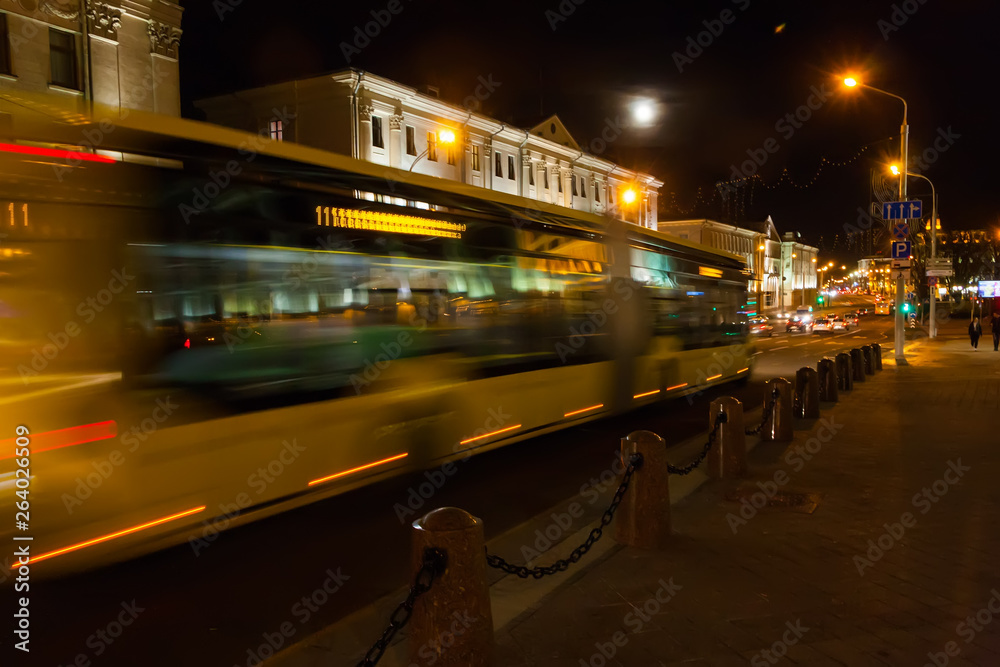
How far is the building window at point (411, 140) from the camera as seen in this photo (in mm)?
39656

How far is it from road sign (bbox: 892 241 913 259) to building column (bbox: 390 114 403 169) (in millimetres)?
24218

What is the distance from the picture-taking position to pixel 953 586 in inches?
202

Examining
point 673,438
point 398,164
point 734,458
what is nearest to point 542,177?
point 398,164

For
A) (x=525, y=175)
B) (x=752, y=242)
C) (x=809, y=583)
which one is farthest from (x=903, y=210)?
(x=752, y=242)

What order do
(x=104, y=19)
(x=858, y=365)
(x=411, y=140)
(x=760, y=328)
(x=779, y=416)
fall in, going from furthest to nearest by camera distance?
(x=760, y=328) < (x=411, y=140) < (x=104, y=19) < (x=858, y=365) < (x=779, y=416)

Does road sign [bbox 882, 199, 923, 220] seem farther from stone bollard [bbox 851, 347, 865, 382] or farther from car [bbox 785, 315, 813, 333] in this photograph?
car [bbox 785, 315, 813, 333]

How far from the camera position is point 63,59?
2311 cm

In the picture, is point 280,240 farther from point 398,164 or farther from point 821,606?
point 398,164

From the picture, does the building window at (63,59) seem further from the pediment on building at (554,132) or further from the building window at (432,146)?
the pediment on building at (554,132)

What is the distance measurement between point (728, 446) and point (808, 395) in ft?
15.7

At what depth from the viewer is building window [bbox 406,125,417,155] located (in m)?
39.7

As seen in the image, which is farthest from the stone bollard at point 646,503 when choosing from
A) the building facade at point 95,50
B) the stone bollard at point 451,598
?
the building facade at point 95,50

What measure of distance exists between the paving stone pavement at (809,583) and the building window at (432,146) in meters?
Result: 34.1

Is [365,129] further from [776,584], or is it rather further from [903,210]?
[776,584]
